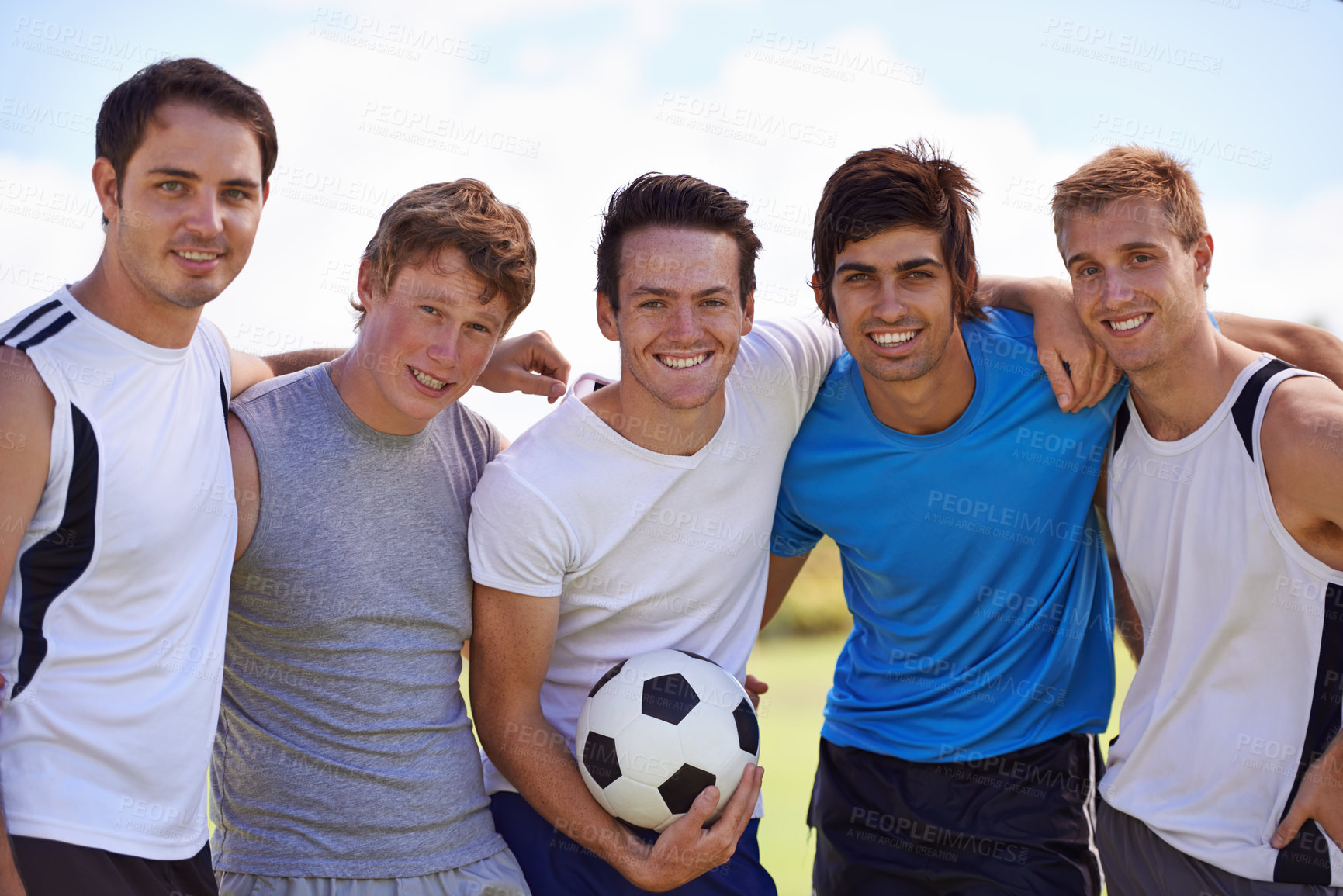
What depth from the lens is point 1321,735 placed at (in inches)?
124

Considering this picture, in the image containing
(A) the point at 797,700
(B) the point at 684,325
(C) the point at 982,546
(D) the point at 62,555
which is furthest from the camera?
(A) the point at 797,700

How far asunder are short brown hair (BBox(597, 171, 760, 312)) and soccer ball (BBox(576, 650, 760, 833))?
4.88 ft

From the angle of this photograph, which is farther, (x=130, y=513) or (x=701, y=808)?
(x=701, y=808)

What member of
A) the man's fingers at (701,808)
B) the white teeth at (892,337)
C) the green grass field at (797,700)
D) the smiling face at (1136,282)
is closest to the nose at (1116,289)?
the smiling face at (1136,282)

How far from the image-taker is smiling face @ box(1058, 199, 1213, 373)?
A: 132 inches

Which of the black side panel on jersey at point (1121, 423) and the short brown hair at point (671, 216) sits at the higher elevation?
the short brown hair at point (671, 216)

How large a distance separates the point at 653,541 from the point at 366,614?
105 cm

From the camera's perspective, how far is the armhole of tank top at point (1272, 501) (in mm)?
3057

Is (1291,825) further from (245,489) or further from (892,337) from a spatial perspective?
(245,489)

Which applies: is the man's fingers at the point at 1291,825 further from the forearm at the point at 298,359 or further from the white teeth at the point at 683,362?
the forearm at the point at 298,359

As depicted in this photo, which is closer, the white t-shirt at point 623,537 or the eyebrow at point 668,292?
the white t-shirt at point 623,537

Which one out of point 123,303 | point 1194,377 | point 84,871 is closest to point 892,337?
point 1194,377

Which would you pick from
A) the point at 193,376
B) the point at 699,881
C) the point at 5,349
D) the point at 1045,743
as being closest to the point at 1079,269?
the point at 1045,743

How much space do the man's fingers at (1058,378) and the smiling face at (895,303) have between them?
37cm
